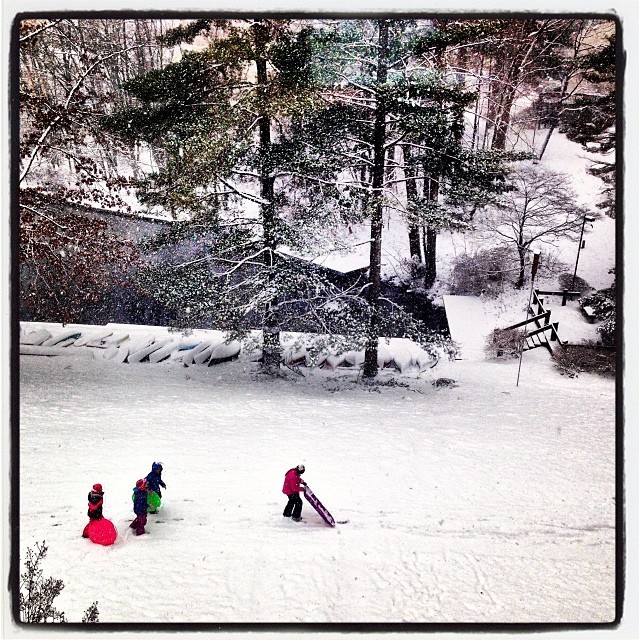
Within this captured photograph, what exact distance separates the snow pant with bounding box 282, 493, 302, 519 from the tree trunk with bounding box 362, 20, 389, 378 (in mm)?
1075

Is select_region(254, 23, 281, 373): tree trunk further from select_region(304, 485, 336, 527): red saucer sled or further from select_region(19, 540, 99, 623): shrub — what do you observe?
select_region(19, 540, 99, 623): shrub

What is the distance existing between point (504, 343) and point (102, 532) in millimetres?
3263

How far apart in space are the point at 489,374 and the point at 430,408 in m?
0.53

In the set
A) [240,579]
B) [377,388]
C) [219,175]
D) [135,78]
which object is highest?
[135,78]

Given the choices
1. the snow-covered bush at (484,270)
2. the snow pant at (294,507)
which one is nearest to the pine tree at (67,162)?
the snow pant at (294,507)

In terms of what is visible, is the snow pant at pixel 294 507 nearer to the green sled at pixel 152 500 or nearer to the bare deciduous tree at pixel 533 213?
the green sled at pixel 152 500

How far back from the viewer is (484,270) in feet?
14.0

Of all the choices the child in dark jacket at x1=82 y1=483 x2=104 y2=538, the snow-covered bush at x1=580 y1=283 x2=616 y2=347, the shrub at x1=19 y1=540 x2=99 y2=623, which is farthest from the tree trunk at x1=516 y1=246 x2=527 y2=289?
the shrub at x1=19 y1=540 x2=99 y2=623

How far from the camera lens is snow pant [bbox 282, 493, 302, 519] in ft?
12.7

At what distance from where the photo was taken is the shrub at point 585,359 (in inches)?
165

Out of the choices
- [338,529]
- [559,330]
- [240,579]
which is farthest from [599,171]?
[240,579]

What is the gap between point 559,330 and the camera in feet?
13.8

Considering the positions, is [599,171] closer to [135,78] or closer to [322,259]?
[322,259]

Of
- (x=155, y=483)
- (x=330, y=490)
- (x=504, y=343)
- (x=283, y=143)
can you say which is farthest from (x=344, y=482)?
(x=283, y=143)
